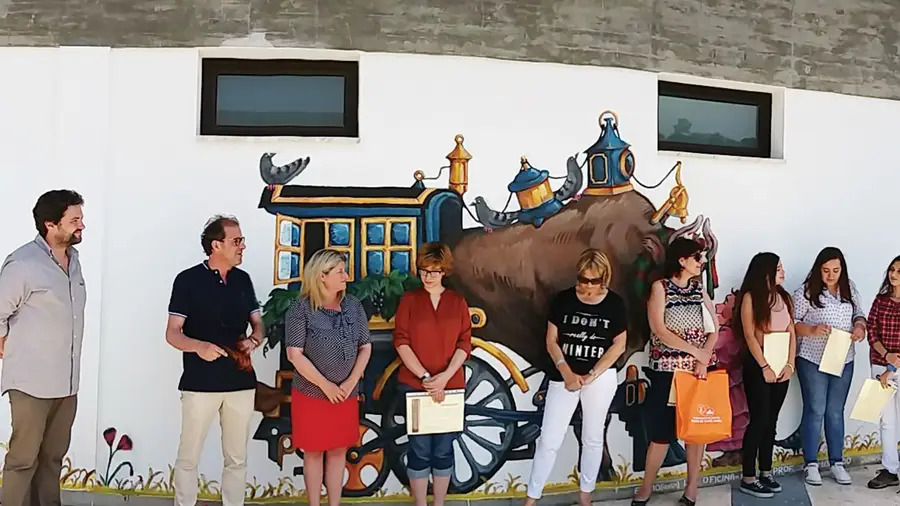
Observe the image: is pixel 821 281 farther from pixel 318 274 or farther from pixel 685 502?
pixel 318 274

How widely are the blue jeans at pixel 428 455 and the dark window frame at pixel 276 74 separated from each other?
5.40ft

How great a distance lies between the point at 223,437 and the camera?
3.84 metres

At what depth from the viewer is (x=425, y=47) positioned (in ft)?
14.5

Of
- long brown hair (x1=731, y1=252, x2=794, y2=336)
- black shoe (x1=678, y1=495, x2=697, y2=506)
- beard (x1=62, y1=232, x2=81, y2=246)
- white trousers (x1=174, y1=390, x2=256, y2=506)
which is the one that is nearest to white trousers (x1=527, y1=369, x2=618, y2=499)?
black shoe (x1=678, y1=495, x2=697, y2=506)

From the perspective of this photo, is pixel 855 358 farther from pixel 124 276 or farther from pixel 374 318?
pixel 124 276

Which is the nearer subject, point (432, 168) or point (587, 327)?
point (587, 327)

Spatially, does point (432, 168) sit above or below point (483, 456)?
above

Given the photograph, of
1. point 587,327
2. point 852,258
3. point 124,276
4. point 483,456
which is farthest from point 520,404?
point 852,258

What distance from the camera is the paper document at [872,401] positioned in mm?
4824

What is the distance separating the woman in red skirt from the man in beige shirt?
1.05 metres

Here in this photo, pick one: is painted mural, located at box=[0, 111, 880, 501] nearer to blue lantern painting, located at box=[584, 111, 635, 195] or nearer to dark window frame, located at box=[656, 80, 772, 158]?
blue lantern painting, located at box=[584, 111, 635, 195]

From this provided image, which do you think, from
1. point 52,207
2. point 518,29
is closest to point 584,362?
point 518,29

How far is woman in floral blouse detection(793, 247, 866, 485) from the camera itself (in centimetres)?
493

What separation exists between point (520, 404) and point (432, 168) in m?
1.54
